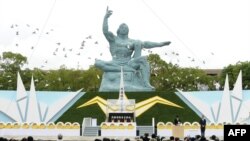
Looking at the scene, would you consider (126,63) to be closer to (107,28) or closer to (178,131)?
(107,28)

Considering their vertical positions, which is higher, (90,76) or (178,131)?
(90,76)

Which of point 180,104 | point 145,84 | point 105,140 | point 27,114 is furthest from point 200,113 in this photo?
point 105,140

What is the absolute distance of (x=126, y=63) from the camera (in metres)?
44.6

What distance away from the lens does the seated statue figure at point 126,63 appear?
145 feet

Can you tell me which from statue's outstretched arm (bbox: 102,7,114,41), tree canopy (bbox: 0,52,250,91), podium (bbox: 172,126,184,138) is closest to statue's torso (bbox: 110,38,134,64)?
statue's outstretched arm (bbox: 102,7,114,41)

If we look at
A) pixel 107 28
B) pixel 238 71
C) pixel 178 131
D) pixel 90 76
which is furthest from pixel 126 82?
pixel 238 71

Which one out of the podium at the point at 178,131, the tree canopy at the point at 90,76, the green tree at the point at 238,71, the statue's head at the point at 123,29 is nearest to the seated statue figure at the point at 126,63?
the statue's head at the point at 123,29

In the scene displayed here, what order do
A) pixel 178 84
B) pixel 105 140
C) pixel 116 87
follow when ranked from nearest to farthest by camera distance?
pixel 105 140, pixel 116 87, pixel 178 84

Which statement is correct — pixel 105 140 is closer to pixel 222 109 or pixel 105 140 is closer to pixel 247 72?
pixel 222 109

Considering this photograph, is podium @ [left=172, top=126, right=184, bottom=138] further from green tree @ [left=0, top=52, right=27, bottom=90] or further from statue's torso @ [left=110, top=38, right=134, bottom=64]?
green tree @ [left=0, top=52, right=27, bottom=90]

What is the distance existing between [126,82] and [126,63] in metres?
1.55

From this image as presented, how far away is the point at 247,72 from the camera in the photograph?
232ft

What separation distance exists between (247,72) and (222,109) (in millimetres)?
32527

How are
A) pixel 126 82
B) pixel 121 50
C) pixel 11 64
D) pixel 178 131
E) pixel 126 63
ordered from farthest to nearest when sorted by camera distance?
pixel 11 64 < pixel 121 50 < pixel 126 63 < pixel 126 82 < pixel 178 131
